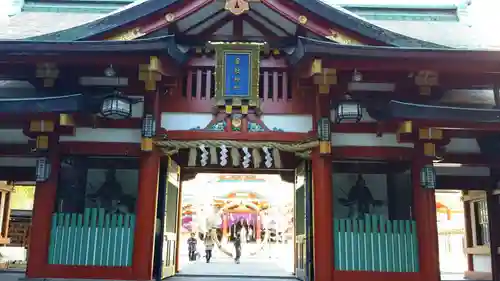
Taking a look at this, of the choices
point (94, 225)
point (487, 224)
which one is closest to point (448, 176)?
point (487, 224)

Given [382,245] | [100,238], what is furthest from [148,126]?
[382,245]

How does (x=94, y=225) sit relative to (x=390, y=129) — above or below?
below

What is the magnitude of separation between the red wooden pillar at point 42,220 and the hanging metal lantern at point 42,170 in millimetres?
70

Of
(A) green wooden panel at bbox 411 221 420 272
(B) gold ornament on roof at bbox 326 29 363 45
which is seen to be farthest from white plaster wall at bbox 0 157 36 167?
(A) green wooden panel at bbox 411 221 420 272

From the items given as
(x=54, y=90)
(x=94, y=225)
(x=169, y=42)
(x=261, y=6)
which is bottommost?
(x=94, y=225)

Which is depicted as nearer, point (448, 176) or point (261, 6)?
point (261, 6)

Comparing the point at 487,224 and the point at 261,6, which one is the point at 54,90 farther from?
the point at 487,224

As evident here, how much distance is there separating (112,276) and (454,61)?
686 centimetres

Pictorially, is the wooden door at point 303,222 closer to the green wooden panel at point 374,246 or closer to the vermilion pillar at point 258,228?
the green wooden panel at point 374,246

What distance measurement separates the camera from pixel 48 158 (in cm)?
844

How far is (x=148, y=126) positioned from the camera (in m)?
8.25

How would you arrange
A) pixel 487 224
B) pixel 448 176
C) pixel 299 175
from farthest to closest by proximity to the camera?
pixel 487 224
pixel 448 176
pixel 299 175

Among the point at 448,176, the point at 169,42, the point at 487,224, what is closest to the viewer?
the point at 169,42

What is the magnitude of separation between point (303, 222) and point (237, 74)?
331cm
